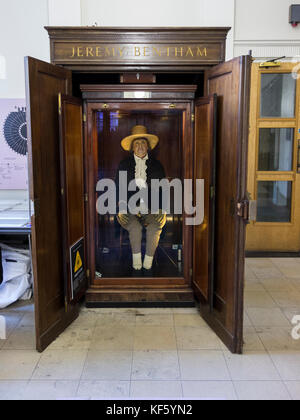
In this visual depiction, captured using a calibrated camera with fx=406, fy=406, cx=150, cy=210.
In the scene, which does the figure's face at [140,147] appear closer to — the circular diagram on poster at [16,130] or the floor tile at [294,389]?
the circular diagram on poster at [16,130]

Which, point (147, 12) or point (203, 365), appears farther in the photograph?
point (147, 12)

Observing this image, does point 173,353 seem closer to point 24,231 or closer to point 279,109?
point 24,231

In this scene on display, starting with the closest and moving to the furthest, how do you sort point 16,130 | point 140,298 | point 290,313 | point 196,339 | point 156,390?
point 156,390
point 196,339
point 290,313
point 140,298
point 16,130

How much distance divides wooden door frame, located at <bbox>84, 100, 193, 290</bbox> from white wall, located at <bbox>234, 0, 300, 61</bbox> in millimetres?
1622

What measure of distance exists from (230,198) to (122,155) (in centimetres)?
137

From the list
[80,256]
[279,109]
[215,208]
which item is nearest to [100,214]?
[80,256]

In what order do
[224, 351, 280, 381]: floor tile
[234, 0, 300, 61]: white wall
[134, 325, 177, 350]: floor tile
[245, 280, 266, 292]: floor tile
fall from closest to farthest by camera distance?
[224, 351, 280, 381]: floor tile < [134, 325, 177, 350]: floor tile < [245, 280, 266, 292]: floor tile < [234, 0, 300, 61]: white wall

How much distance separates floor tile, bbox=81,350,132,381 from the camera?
8.39ft

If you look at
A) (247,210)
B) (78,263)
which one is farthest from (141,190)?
(247,210)

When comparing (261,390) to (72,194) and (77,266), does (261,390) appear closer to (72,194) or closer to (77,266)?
(77,266)

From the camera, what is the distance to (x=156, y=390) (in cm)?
241

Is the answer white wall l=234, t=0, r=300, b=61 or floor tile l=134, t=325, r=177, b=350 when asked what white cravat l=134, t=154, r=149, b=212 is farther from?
white wall l=234, t=0, r=300, b=61

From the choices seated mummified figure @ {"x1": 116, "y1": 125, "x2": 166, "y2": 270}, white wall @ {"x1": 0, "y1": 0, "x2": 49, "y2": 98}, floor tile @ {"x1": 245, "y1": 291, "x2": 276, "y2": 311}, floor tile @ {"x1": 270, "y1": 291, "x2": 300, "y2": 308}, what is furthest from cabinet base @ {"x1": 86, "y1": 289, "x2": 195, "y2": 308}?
white wall @ {"x1": 0, "y1": 0, "x2": 49, "y2": 98}

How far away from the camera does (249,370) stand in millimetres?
2635
